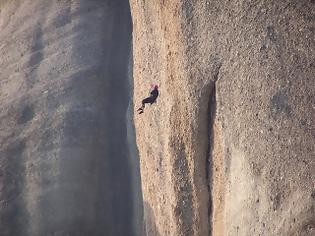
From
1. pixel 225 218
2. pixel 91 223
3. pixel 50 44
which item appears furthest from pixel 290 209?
pixel 50 44

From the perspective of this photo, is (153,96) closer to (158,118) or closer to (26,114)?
(158,118)

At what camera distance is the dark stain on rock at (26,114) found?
4.31m

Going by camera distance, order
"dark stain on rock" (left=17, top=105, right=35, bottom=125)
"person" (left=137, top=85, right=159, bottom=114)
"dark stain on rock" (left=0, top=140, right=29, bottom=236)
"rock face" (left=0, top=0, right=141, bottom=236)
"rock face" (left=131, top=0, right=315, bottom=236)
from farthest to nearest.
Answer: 1. "dark stain on rock" (left=17, top=105, right=35, bottom=125)
2. "dark stain on rock" (left=0, top=140, right=29, bottom=236)
3. "rock face" (left=0, top=0, right=141, bottom=236)
4. "person" (left=137, top=85, right=159, bottom=114)
5. "rock face" (left=131, top=0, right=315, bottom=236)

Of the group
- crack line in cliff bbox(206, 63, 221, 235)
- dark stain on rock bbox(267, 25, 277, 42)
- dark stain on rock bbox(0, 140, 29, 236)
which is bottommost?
dark stain on rock bbox(0, 140, 29, 236)

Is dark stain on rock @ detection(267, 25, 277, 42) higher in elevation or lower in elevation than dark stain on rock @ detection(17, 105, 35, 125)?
higher

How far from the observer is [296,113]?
2146mm

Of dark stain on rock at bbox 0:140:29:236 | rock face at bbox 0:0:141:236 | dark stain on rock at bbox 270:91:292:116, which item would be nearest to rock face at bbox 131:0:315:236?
dark stain on rock at bbox 270:91:292:116

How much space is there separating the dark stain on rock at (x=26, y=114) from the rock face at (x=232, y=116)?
3.97 ft

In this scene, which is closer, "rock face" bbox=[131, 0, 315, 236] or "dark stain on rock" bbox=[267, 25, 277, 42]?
"rock face" bbox=[131, 0, 315, 236]

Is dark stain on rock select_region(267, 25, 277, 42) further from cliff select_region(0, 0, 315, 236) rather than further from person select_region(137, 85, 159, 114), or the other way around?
person select_region(137, 85, 159, 114)

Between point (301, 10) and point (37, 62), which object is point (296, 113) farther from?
point (37, 62)

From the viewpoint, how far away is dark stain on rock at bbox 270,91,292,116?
7.16ft

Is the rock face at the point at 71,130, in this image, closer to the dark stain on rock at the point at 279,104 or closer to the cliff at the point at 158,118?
the cliff at the point at 158,118

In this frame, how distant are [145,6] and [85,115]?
1.03 meters
